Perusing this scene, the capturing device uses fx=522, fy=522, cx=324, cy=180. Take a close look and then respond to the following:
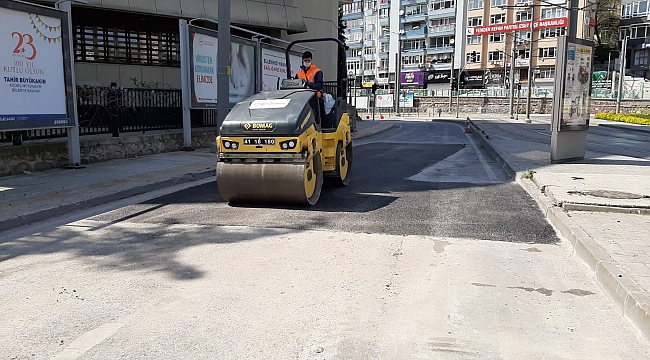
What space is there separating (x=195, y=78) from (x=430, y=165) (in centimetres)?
706

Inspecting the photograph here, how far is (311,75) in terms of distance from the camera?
9.19m

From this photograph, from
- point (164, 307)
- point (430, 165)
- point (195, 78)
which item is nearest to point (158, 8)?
point (195, 78)

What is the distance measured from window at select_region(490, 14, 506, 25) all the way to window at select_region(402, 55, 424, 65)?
12.7 meters

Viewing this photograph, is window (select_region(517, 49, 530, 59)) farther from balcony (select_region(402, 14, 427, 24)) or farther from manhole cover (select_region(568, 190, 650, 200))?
manhole cover (select_region(568, 190, 650, 200))

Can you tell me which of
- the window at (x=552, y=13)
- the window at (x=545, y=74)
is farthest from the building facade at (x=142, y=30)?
the window at (x=545, y=74)

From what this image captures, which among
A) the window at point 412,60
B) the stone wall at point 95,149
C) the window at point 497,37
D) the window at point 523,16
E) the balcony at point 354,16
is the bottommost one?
the stone wall at point 95,149

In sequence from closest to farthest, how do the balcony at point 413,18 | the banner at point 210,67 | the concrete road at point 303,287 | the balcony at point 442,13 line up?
the concrete road at point 303,287
the banner at point 210,67
the balcony at point 442,13
the balcony at point 413,18

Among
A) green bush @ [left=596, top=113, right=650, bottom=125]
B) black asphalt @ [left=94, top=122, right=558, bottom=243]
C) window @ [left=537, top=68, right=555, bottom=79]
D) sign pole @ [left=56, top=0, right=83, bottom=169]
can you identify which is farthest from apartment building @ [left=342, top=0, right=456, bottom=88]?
black asphalt @ [left=94, top=122, right=558, bottom=243]

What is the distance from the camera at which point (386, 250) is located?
5918 millimetres

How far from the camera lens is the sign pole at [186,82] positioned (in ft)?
46.5

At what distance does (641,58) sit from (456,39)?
25168mm

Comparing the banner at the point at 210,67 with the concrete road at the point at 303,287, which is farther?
the banner at the point at 210,67

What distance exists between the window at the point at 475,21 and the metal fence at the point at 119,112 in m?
70.0

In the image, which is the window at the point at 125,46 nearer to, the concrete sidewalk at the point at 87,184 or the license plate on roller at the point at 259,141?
the concrete sidewalk at the point at 87,184
